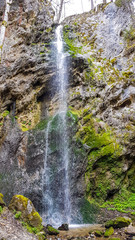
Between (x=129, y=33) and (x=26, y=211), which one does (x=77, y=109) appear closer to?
(x=26, y=211)

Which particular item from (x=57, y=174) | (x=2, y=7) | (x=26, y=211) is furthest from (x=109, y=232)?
(x=2, y=7)

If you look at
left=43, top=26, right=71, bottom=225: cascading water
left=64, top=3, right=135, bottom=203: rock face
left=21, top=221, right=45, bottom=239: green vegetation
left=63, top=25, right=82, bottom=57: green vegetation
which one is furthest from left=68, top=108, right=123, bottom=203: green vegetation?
left=63, top=25, right=82, bottom=57: green vegetation

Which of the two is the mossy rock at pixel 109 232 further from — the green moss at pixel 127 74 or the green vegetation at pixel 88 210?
the green moss at pixel 127 74

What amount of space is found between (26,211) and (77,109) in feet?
21.5

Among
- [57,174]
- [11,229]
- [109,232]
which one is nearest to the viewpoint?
[11,229]

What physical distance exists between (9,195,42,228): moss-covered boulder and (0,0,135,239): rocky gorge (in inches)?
88.5

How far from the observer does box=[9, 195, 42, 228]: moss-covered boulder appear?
17.5ft

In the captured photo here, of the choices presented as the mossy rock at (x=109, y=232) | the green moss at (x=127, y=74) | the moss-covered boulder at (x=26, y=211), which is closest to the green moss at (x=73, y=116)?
the green moss at (x=127, y=74)

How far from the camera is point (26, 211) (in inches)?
214

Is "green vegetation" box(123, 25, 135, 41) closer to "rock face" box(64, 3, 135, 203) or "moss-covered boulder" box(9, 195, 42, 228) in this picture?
"rock face" box(64, 3, 135, 203)

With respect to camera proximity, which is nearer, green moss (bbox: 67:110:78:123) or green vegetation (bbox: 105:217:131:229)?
Answer: green vegetation (bbox: 105:217:131:229)

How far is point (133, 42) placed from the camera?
12531 mm

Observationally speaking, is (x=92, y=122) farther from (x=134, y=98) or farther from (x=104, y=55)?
(x=104, y=55)

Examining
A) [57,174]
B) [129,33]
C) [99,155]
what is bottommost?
[57,174]
